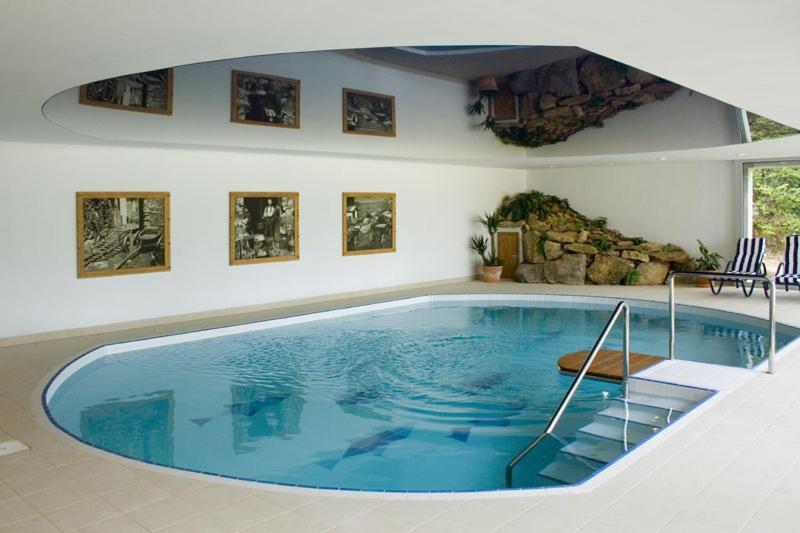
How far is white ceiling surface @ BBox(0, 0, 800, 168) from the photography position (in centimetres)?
389

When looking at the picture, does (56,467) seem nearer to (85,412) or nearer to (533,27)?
(85,412)

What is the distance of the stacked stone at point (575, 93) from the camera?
49.6 ft

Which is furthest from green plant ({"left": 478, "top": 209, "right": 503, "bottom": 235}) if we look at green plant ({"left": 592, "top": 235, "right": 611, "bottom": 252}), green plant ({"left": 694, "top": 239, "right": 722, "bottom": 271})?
green plant ({"left": 694, "top": 239, "right": 722, "bottom": 271})

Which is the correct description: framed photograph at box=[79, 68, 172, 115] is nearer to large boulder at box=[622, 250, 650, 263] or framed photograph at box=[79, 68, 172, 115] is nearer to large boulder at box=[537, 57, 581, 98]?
large boulder at box=[537, 57, 581, 98]

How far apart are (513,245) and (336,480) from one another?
1364cm

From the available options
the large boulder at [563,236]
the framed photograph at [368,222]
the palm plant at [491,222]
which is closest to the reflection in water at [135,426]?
the framed photograph at [368,222]

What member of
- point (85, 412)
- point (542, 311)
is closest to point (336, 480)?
point (85, 412)

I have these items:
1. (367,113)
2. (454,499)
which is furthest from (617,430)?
(367,113)

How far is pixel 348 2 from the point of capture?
3762 mm

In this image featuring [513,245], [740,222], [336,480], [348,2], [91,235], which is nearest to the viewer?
[348,2]

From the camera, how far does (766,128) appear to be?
1126 cm

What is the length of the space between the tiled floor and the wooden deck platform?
1.48 meters

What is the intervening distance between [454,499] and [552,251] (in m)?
13.9

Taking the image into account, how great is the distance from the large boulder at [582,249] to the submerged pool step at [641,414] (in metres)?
10.7
